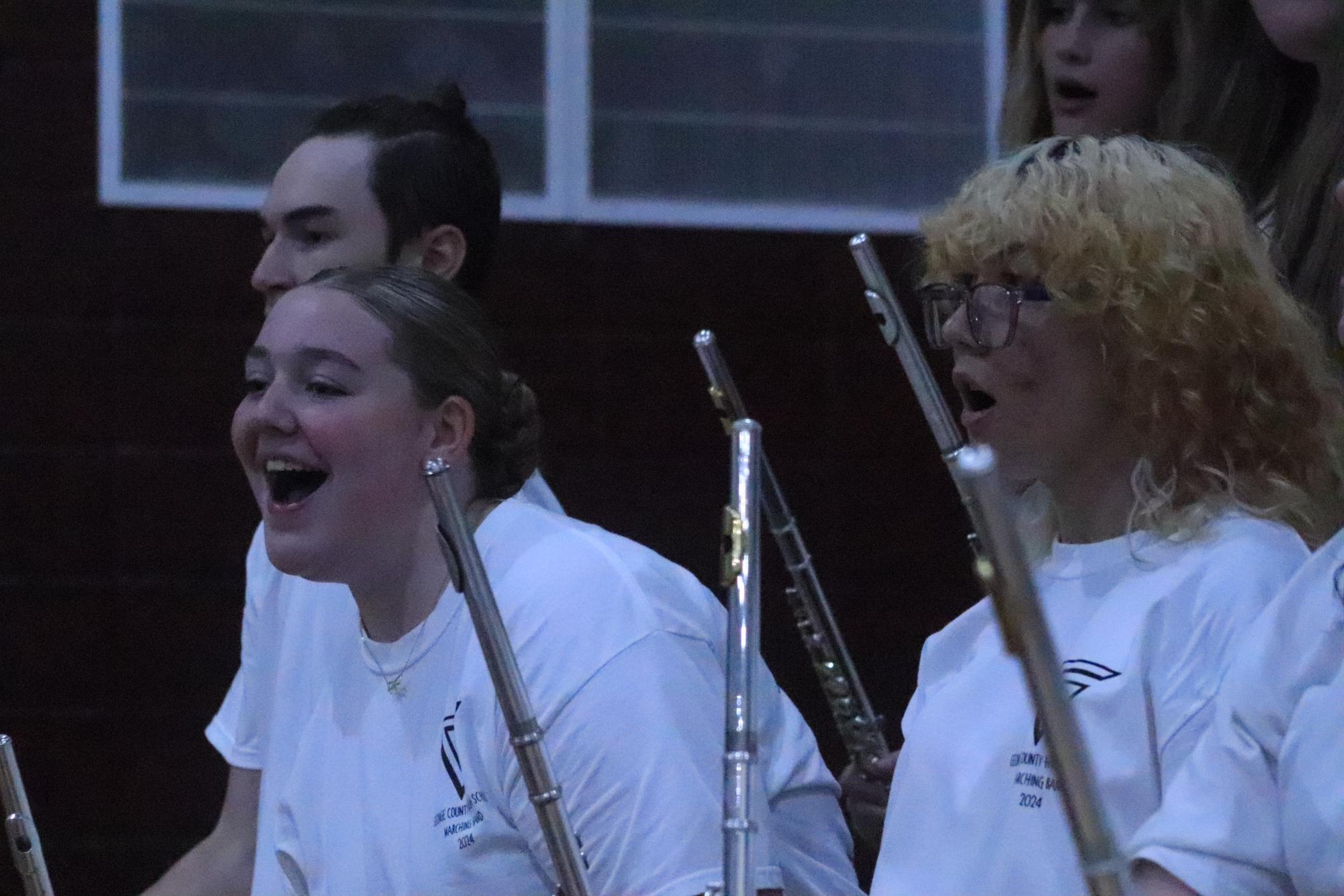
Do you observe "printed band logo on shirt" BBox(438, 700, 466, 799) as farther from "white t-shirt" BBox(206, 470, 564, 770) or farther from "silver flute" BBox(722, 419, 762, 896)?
"silver flute" BBox(722, 419, 762, 896)

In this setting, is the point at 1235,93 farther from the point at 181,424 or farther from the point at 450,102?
the point at 181,424

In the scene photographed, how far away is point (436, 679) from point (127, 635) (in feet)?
5.58

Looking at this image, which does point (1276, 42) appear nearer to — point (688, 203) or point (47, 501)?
point (688, 203)

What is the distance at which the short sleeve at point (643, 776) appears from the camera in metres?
1.64

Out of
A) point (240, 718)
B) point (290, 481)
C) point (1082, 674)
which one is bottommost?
point (240, 718)

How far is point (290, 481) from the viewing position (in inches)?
76.5

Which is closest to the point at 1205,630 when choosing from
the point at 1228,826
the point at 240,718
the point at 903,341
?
the point at 1228,826

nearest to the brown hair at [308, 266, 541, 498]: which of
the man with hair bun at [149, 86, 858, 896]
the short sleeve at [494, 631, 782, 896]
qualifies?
the man with hair bun at [149, 86, 858, 896]

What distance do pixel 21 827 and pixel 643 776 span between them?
1.67ft

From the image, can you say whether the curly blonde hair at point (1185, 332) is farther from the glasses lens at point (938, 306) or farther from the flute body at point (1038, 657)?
the flute body at point (1038, 657)

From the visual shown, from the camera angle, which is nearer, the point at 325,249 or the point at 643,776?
the point at 643,776

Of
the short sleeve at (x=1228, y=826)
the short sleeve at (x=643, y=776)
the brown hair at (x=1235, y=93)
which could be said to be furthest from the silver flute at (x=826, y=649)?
the short sleeve at (x=1228, y=826)

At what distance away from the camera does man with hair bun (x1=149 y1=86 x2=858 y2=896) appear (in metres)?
2.22

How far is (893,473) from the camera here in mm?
3600
